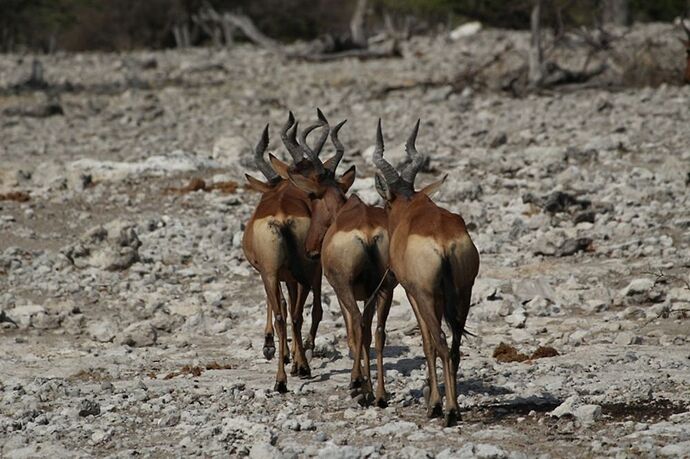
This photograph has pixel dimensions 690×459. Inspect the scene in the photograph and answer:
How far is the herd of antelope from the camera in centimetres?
882

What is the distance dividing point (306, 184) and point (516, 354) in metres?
2.24

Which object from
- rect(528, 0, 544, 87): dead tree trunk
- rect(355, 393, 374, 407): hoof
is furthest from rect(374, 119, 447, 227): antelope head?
rect(528, 0, 544, 87): dead tree trunk

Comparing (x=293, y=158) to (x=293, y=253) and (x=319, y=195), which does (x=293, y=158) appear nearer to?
(x=319, y=195)

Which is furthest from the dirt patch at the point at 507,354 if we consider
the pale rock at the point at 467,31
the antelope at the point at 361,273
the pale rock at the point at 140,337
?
the pale rock at the point at 467,31

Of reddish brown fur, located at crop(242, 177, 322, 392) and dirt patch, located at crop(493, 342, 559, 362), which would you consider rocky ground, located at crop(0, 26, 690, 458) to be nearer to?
dirt patch, located at crop(493, 342, 559, 362)

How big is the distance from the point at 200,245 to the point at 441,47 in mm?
23149

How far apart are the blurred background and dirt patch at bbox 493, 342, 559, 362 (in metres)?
33.1

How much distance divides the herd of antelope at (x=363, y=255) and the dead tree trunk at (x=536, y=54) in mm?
16183

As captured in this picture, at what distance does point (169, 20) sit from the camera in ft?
165

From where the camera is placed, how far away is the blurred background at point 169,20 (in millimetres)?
47781

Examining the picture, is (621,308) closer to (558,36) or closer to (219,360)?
(219,360)

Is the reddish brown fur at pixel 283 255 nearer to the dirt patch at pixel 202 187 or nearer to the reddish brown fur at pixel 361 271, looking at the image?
the reddish brown fur at pixel 361 271

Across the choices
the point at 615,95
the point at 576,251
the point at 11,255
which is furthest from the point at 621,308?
the point at 615,95

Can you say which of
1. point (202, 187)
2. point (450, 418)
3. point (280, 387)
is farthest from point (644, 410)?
point (202, 187)
